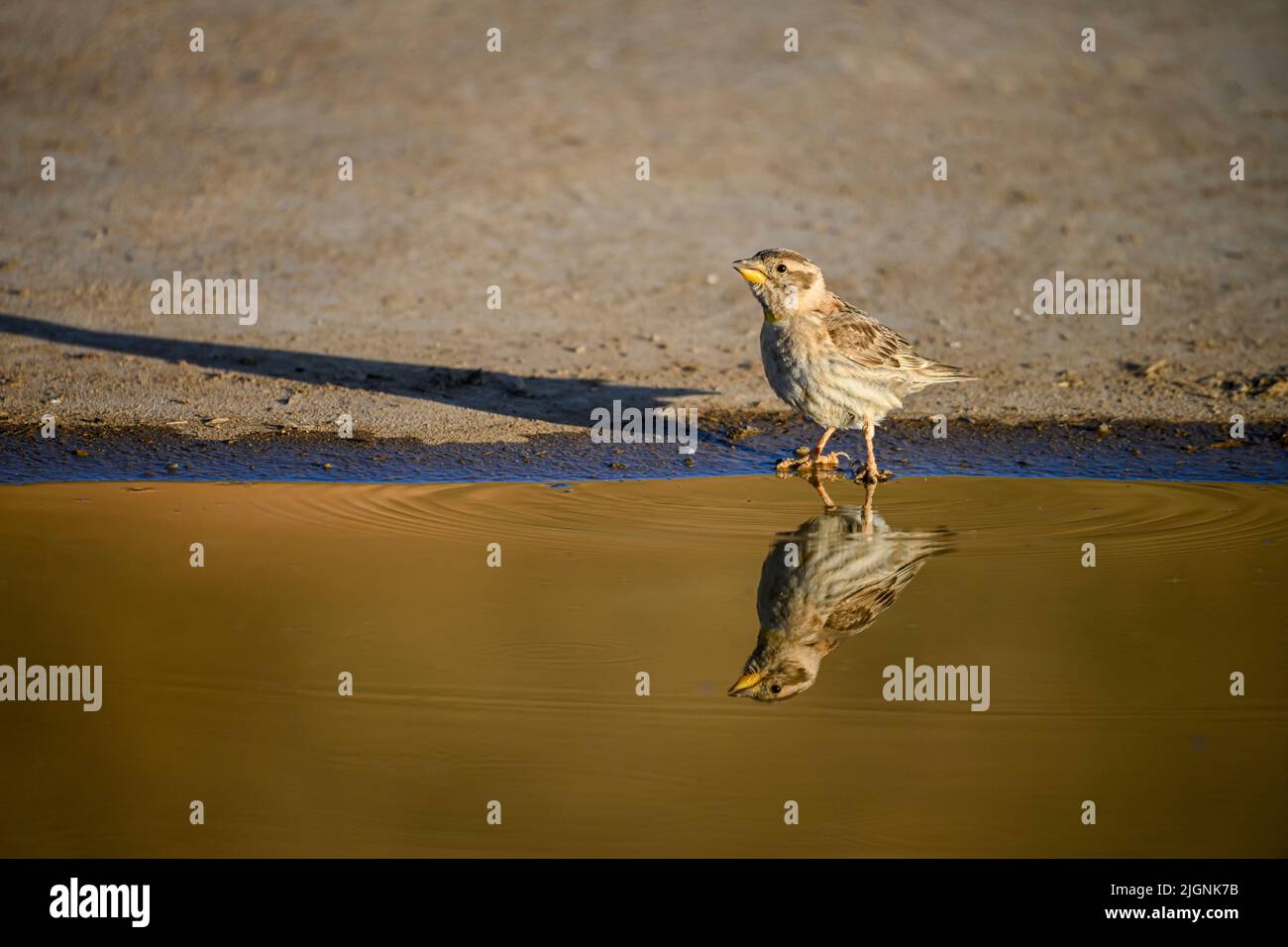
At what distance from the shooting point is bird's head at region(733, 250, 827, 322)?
903 cm

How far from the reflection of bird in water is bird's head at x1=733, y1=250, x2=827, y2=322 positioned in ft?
4.24

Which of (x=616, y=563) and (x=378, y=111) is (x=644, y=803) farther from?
Result: (x=378, y=111)

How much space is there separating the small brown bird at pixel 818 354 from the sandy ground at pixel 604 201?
1.26 m

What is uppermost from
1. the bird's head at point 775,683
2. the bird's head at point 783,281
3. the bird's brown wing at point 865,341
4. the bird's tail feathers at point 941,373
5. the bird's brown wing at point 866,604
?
the bird's head at point 783,281

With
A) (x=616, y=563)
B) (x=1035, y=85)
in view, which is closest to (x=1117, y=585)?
(x=616, y=563)

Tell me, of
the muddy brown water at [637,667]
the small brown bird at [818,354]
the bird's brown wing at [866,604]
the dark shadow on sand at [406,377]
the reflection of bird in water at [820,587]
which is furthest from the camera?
the dark shadow on sand at [406,377]

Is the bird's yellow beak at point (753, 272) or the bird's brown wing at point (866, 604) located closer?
the bird's brown wing at point (866, 604)

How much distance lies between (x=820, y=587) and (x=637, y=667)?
123cm

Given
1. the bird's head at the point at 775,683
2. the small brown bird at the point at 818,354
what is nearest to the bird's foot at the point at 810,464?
the small brown bird at the point at 818,354

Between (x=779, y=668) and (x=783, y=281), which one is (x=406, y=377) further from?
(x=779, y=668)

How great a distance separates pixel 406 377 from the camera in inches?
423

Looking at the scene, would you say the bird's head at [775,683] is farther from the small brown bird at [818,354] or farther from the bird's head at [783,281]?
the bird's head at [783,281]

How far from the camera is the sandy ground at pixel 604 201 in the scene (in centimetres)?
1077

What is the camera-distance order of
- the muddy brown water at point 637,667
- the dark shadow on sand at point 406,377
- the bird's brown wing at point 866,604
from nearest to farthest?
the muddy brown water at point 637,667, the bird's brown wing at point 866,604, the dark shadow on sand at point 406,377
